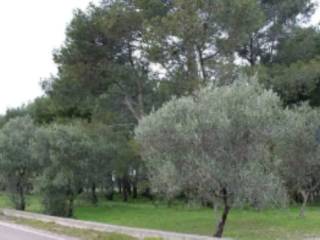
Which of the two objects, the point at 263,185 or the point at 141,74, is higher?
the point at 141,74

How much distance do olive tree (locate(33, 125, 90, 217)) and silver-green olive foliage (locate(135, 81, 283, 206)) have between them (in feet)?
48.2

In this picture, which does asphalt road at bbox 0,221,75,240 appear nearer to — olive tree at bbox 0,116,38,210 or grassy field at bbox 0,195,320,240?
grassy field at bbox 0,195,320,240

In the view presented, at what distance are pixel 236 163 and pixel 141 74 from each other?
723 inches

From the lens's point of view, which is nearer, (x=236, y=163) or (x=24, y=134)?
(x=236, y=163)

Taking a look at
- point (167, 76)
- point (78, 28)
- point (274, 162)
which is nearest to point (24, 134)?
point (78, 28)

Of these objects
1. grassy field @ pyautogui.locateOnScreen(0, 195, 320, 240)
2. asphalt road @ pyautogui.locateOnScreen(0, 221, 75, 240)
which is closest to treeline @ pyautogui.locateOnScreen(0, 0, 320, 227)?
grassy field @ pyautogui.locateOnScreen(0, 195, 320, 240)

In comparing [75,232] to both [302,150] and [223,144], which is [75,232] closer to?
[223,144]

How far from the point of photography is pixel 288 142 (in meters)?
28.9

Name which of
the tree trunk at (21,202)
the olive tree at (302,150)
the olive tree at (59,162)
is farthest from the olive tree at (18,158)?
the olive tree at (302,150)

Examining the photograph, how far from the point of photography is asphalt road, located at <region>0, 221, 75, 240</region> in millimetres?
19141

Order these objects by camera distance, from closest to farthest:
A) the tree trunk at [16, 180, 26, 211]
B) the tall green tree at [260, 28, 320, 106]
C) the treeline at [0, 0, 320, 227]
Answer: the treeline at [0, 0, 320, 227] → the tall green tree at [260, 28, 320, 106] → the tree trunk at [16, 180, 26, 211]

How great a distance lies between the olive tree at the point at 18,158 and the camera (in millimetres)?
36719

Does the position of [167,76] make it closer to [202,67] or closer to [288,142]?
[202,67]

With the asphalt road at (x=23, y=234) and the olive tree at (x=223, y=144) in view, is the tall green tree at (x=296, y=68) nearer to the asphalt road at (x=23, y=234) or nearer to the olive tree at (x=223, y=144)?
the olive tree at (x=223, y=144)
